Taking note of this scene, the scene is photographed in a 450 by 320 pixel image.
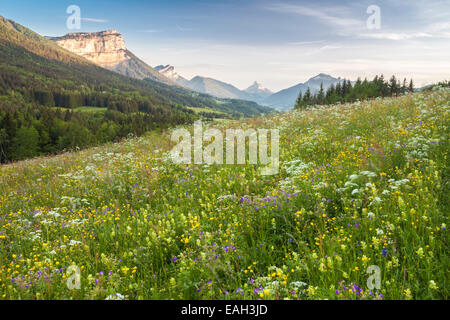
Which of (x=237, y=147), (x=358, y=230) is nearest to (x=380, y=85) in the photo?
(x=237, y=147)

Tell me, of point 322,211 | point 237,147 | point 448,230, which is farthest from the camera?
point 237,147

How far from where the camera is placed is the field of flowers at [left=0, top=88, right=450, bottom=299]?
2.82 metres

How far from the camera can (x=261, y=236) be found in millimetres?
3859

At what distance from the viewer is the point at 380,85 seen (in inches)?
2731

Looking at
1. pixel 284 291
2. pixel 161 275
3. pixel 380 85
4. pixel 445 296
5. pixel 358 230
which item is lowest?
pixel 161 275

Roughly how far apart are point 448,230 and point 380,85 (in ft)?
268

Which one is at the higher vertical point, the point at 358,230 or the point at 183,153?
the point at 183,153

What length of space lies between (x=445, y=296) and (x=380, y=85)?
82.8m

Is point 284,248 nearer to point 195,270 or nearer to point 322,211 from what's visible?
point 322,211

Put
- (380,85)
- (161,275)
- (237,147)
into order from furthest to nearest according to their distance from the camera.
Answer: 1. (380,85)
2. (237,147)
3. (161,275)

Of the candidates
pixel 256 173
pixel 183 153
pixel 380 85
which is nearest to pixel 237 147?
pixel 183 153

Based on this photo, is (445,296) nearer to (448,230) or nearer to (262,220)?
(448,230)

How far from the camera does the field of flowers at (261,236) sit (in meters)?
2.82
